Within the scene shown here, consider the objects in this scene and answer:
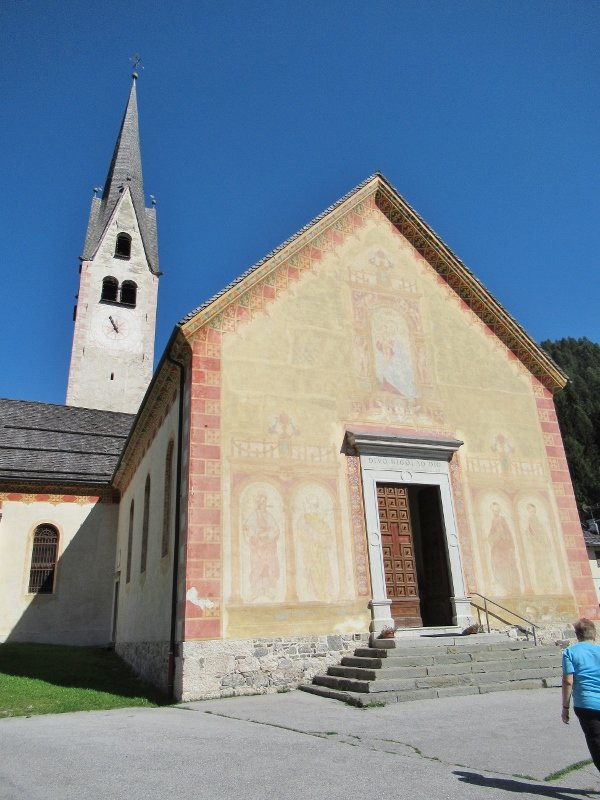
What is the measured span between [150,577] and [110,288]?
1182 inches

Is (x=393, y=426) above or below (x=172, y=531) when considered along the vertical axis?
above

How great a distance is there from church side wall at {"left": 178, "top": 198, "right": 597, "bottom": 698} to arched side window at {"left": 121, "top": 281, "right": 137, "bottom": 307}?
27625 millimetres

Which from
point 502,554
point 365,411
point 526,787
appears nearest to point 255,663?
point 365,411

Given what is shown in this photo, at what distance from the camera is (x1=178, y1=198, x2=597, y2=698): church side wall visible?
38.6 ft

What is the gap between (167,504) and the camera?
14.0m

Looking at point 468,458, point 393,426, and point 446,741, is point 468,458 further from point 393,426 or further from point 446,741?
point 446,741

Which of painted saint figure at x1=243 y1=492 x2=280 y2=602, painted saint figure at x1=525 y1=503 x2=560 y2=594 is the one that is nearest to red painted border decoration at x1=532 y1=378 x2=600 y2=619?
painted saint figure at x1=525 y1=503 x2=560 y2=594

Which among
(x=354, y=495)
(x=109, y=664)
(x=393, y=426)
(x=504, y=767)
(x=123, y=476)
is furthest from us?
(x=123, y=476)

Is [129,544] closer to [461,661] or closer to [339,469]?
[339,469]

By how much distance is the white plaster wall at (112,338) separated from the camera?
3675 centimetres

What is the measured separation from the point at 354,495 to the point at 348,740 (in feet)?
22.8

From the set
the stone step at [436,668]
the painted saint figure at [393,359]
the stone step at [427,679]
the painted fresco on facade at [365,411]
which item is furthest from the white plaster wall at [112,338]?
the stone step at [427,679]

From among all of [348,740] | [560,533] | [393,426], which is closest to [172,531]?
[393,426]

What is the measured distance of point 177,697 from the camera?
1074 cm
